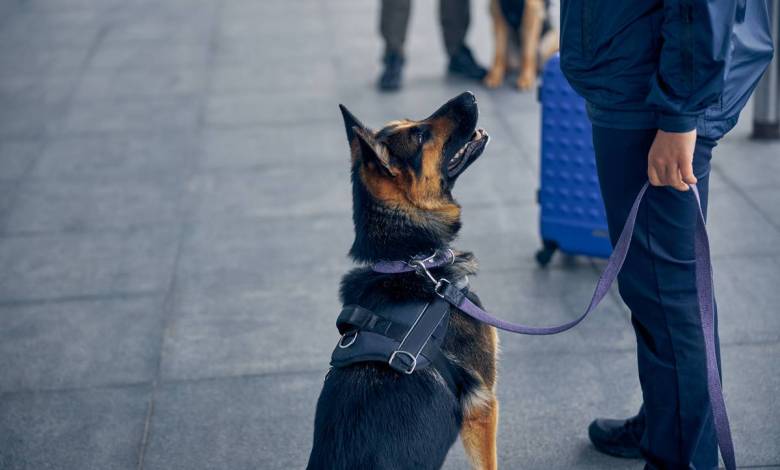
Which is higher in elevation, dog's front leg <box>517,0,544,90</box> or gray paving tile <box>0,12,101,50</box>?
dog's front leg <box>517,0,544,90</box>

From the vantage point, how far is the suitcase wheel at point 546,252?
196 inches

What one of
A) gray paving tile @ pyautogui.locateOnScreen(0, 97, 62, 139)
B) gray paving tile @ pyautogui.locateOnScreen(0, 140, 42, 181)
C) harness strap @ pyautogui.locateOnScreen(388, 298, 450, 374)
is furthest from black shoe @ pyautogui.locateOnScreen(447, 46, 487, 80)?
harness strap @ pyautogui.locateOnScreen(388, 298, 450, 374)

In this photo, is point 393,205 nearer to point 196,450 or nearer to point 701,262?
point 701,262

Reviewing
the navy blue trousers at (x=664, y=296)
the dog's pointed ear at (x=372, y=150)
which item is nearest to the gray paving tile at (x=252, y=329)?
the dog's pointed ear at (x=372, y=150)

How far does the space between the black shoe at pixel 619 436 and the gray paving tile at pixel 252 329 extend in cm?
129

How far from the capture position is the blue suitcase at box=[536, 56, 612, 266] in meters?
4.68

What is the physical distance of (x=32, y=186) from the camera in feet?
20.9

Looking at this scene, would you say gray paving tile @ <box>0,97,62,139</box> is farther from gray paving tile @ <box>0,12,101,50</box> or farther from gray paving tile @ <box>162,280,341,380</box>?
gray paving tile @ <box>162,280,341,380</box>

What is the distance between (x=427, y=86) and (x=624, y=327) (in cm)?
393

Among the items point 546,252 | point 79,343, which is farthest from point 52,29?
point 546,252

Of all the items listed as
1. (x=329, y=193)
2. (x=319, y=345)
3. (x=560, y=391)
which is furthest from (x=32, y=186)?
(x=560, y=391)

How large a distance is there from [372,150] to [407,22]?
5.08 metres

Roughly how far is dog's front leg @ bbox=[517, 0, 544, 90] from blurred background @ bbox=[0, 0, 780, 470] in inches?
8.3

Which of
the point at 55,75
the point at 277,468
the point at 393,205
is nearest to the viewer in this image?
the point at 393,205
